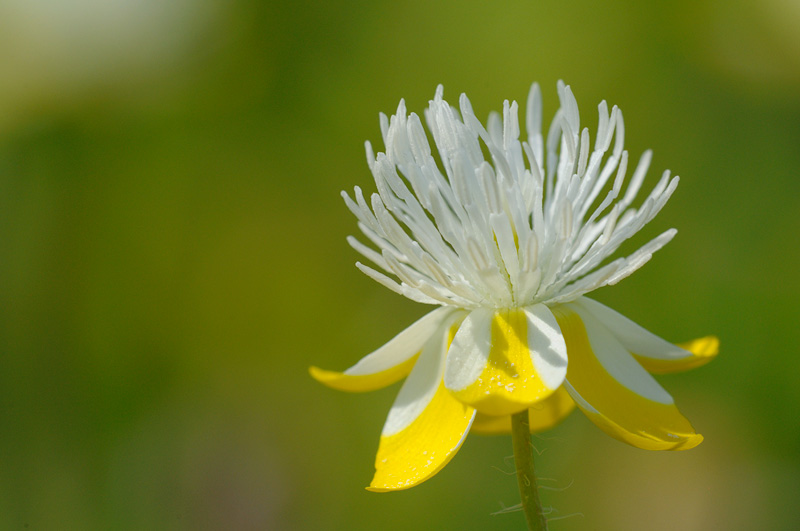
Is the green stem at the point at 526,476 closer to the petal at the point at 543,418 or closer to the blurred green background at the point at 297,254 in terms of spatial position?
the petal at the point at 543,418

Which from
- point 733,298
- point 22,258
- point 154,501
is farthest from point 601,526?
point 22,258

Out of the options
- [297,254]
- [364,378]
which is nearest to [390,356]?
[364,378]

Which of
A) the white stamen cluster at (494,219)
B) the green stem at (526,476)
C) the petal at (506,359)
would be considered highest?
the white stamen cluster at (494,219)

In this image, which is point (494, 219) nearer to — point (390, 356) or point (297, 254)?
point (390, 356)

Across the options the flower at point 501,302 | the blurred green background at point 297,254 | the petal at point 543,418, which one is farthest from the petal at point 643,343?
the blurred green background at point 297,254

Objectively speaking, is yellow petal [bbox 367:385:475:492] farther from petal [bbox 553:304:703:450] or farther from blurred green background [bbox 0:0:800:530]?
blurred green background [bbox 0:0:800:530]

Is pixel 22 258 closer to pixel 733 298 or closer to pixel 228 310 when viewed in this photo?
pixel 228 310

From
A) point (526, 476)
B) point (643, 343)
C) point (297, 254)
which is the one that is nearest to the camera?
point (526, 476)
